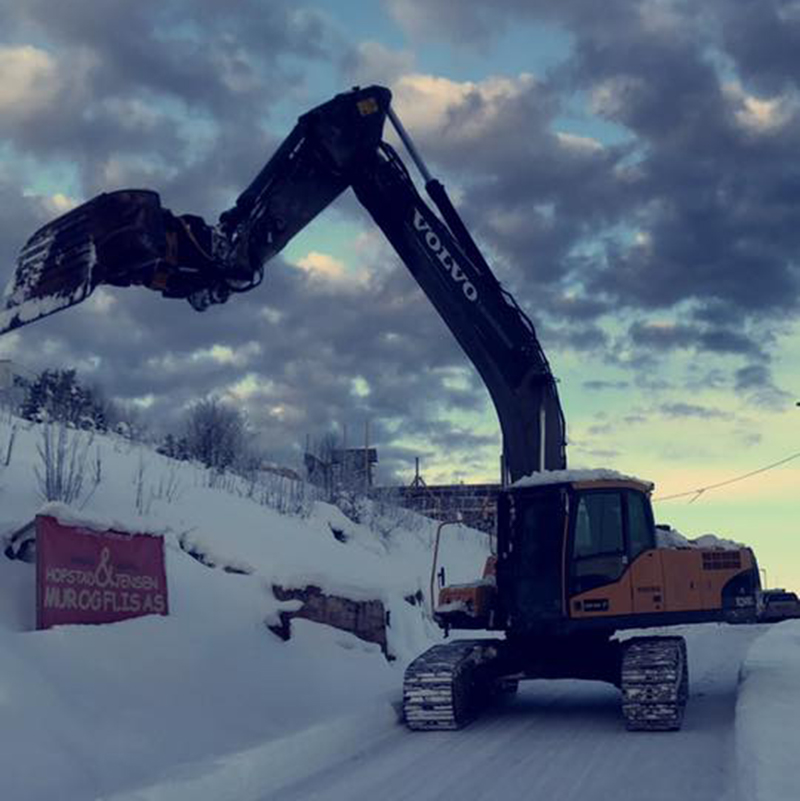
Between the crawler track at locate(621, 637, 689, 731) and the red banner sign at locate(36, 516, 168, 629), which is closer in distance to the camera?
the red banner sign at locate(36, 516, 168, 629)

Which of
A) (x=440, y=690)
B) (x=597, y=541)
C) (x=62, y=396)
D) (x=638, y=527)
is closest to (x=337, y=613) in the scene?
(x=440, y=690)

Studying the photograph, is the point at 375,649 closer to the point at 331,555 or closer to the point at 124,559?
the point at 124,559

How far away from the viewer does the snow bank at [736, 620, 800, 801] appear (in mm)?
7594

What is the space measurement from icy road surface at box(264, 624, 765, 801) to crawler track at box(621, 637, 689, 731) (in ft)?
0.46

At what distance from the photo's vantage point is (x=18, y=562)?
12.0 meters

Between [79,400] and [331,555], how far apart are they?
1937 centimetres

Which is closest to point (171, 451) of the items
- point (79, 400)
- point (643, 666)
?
point (79, 400)

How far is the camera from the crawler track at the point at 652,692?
11.4 m

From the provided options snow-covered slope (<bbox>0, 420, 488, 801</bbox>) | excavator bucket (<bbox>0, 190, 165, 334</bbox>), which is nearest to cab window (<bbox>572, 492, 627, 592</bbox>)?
snow-covered slope (<bbox>0, 420, 488, 801</bbox>)

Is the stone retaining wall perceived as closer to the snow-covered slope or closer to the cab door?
the snow-covered slope

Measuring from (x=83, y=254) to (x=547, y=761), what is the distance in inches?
243

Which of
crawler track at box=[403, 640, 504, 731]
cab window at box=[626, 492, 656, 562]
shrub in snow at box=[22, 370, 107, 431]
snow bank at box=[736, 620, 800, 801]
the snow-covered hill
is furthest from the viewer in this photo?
shrub in snow at box=[22, 370, 107, 431]

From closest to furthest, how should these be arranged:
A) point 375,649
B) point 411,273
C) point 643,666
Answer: point 643,666, point 411,273, point 375,649

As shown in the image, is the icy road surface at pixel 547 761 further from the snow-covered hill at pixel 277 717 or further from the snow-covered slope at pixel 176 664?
the snow-covered slope at pixel 176 664
